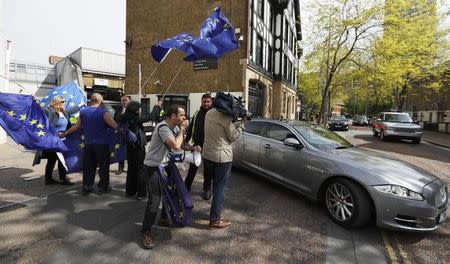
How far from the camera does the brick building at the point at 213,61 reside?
17.8 m

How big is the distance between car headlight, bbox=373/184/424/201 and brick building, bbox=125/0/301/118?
1411 centimetres

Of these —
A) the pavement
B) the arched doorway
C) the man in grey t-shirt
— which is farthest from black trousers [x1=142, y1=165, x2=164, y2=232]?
the pavement

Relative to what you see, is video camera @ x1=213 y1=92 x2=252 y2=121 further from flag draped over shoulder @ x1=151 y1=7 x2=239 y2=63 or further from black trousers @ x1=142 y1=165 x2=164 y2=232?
flag draped over shoulder @ x1=151 y1=7 x2=239 y2=63

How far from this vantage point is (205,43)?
6109 millimetres

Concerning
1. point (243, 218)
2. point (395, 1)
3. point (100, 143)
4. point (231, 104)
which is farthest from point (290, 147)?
point (395, 1)

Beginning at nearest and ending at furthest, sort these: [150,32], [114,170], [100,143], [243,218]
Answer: [243,218] < [100,143] < [114,170] < [150,32]

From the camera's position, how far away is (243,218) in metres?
4.33

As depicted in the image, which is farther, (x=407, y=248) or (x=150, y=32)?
(x=150, y=32)

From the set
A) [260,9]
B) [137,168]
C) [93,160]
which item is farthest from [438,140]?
[93,160]

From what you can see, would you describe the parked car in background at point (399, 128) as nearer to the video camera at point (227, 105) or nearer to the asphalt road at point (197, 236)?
the asphalt road at point (197, 236)

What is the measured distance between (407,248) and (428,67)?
25432 millimetres

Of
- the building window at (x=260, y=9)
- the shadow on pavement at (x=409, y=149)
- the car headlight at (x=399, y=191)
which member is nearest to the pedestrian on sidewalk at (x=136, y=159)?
the car headlight at (x=399, y=191)

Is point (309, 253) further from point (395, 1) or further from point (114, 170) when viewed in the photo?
point (395, 1)

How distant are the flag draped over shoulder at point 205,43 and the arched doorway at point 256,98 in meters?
12.2
